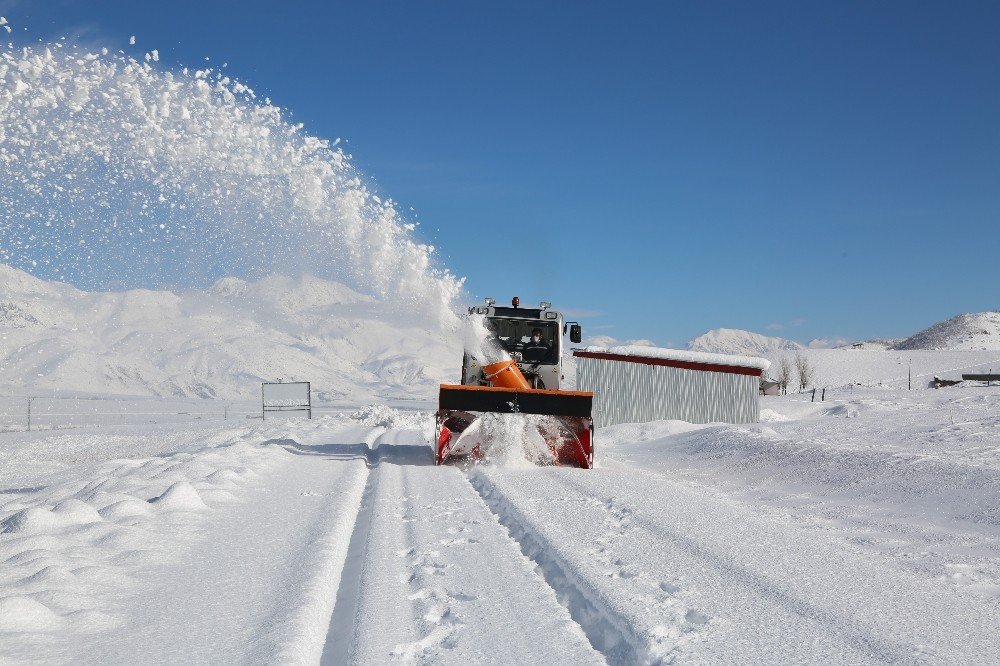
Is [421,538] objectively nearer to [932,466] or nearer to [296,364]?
[932,466]

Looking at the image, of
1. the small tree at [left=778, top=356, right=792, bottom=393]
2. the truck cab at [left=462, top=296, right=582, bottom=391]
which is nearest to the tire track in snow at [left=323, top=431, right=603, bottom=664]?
the truck cab at [left=462, top=296, right=582, bottom=391]

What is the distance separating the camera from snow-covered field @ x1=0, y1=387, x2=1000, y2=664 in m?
4.09

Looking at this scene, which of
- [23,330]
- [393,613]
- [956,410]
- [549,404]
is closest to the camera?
[393,613]

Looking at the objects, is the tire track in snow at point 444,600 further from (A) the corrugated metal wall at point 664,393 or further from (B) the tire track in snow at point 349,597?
(A) the corrugated metal wall at point 664,393

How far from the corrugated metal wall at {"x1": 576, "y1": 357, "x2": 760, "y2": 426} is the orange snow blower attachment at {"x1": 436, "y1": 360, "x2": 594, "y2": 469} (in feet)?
55.0

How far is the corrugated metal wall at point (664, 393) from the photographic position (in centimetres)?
2896

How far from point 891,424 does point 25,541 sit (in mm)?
16651

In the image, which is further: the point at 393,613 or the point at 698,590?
the point at 698,590

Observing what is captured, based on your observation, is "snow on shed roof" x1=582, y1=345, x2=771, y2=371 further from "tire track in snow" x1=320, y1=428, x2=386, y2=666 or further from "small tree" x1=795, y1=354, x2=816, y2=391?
"small tree" x1=795, y1=354, x2=816, y2=391

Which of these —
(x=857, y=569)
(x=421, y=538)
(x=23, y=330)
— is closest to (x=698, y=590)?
(x=857, y=569)

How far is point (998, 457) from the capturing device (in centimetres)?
1105

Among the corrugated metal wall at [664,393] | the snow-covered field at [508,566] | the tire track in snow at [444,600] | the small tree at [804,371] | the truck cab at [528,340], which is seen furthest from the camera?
the small tree at [804,371]

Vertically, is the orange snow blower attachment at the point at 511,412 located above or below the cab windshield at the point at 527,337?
below

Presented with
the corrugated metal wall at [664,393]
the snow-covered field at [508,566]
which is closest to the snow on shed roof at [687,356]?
the corrugated metal wall at [664,393]
